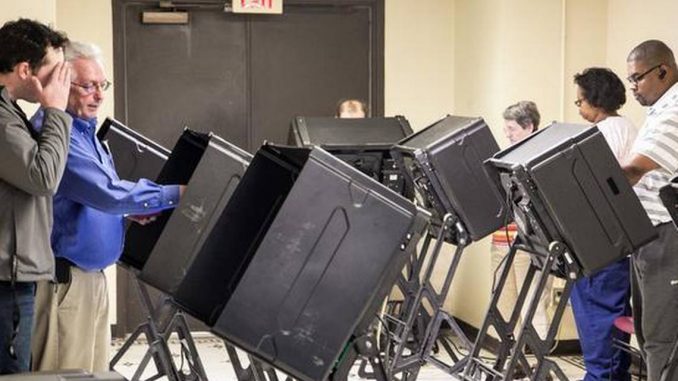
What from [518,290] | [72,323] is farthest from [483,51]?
[72,323]

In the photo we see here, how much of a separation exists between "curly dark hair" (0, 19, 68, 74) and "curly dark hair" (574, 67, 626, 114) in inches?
115

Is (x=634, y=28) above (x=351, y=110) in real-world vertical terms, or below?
above

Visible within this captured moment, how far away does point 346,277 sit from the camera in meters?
2.50

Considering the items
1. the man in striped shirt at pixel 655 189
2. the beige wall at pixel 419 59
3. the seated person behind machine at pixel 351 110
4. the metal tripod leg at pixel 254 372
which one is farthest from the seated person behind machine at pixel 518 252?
the metal tripod leg at pixel 254 372

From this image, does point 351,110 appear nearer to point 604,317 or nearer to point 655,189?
point 604,317

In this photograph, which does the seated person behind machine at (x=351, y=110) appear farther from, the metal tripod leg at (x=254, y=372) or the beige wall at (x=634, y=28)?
the metal tripod leg at (x=254, y=372)

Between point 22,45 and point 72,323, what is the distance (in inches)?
34.0

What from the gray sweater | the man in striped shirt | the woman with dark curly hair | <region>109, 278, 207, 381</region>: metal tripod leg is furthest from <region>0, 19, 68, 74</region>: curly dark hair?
the woman with dark curly hair

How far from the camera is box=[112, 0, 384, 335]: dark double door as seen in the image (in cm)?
679

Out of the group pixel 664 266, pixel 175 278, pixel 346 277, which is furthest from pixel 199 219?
pixel 664 266

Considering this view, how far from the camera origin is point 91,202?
3.19 m

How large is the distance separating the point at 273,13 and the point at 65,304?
391cm

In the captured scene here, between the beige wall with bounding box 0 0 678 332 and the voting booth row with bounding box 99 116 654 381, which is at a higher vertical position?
the beige wall with bounding box 0 0 678 332

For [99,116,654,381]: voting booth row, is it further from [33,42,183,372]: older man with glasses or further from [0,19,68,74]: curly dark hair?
[0,19,68,74]: curly dark hair
